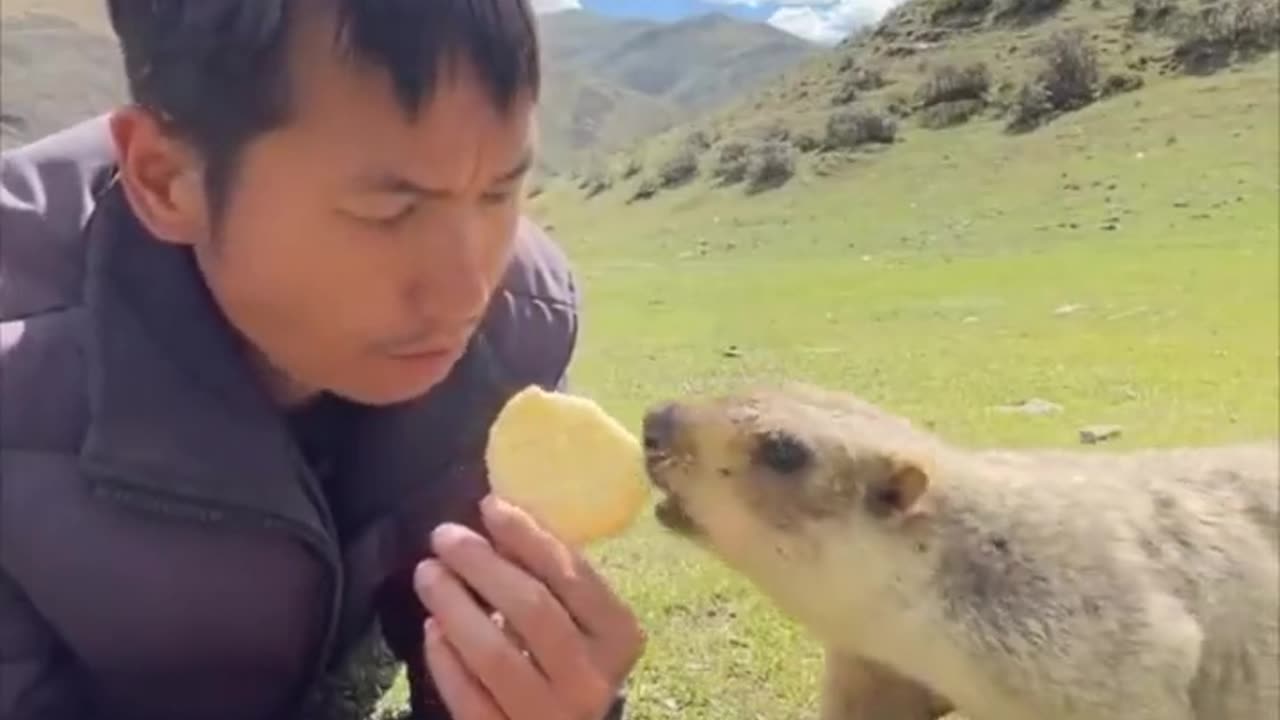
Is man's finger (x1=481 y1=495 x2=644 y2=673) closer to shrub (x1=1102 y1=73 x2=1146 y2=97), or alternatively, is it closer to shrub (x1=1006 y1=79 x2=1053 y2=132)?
shrub (x1=1102 y1=73 x2=1146 y2=97)

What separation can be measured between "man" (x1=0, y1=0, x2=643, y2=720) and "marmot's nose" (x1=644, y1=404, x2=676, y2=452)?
33 cm

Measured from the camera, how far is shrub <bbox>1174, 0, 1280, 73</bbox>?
2317 cm

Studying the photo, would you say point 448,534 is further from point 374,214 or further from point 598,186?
point 598,186

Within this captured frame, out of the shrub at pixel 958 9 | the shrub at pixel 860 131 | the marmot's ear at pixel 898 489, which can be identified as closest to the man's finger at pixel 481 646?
the marmot's ear at pixel 898 489

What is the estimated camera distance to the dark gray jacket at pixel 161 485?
9.07ft

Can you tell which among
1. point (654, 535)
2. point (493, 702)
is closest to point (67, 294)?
point (493, 702)

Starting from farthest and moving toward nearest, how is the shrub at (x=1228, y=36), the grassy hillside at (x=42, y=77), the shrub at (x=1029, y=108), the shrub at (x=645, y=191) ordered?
the grassy hillside at (x=42, y=77) → the shrub at (x=645, y=191) → the shrub at (x=1029, y=108) → the shrub at (x=1228, y=36)

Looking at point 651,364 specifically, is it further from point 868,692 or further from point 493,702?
point 493,702

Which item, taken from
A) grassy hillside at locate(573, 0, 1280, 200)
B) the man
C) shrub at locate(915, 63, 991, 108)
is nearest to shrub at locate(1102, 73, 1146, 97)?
grassy hillside at locate(573, 0, 1280, 200)

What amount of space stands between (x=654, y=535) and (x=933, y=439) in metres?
2.30

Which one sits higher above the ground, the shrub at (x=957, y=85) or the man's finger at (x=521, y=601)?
the man's finger at (x=521, y=601)

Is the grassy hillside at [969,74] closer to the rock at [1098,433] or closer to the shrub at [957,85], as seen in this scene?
the shrub at [957,85]

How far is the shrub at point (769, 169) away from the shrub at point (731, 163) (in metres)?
0.29

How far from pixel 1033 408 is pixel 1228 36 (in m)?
15.8
